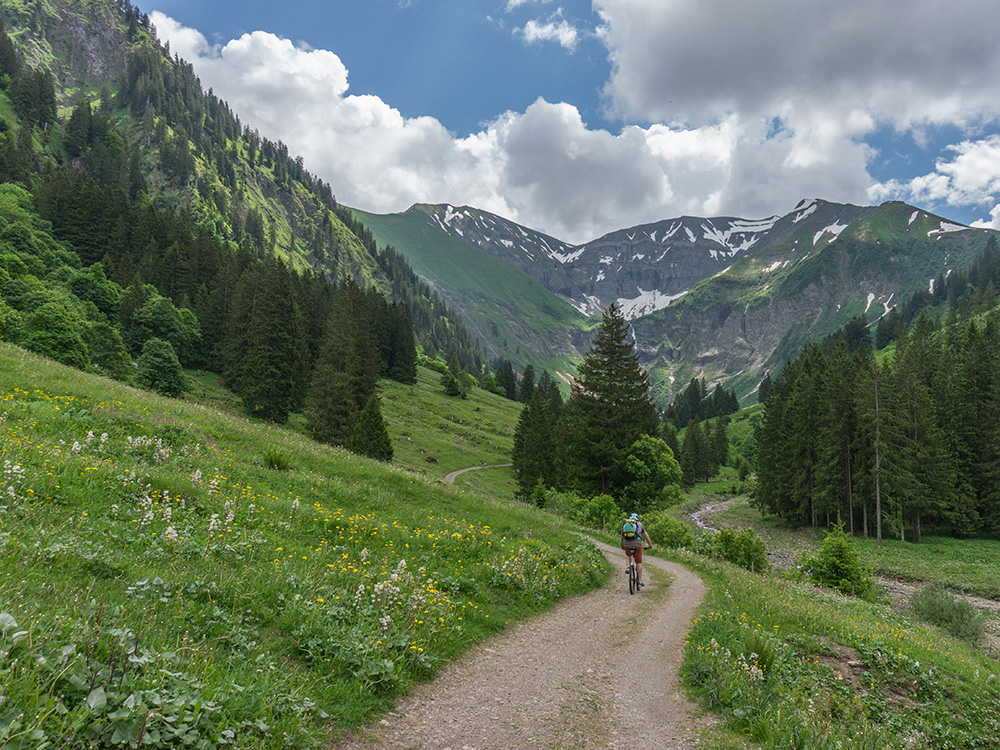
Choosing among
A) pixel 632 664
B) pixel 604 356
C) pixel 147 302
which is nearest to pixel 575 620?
pixel 632 664

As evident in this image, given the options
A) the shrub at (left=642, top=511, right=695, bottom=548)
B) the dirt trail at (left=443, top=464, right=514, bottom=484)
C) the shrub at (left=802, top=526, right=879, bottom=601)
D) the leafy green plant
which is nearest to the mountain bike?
the leafy green plant

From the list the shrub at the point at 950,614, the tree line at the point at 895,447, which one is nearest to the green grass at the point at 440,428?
the shrub at the point at 950,614

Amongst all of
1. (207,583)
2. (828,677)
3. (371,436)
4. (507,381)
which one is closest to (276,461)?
(207,583)

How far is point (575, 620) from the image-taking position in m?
12.1

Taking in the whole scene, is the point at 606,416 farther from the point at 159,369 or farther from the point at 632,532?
the point at 159,369

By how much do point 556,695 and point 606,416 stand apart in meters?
32.5

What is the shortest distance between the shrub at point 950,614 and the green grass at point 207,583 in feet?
55.3

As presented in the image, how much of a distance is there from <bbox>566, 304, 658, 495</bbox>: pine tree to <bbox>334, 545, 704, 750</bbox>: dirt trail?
26.0 m

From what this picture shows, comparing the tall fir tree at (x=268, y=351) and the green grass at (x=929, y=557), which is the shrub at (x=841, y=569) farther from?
the tall fir tree at (x=268, y=351)

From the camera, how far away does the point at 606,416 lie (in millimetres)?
39000

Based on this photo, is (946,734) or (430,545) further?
(430,545)

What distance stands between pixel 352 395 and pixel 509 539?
42303 millimetres

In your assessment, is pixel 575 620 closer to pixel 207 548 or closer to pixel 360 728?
pixel 360 728

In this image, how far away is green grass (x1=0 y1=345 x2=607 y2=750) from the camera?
139 inches
